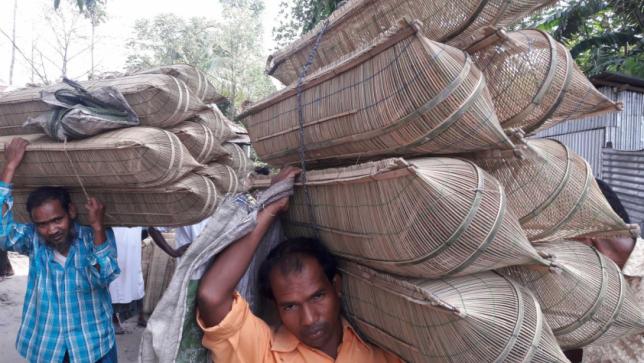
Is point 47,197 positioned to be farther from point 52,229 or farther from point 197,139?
point 197,139

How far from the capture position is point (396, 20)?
1.67 meters

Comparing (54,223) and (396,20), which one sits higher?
(396,20)

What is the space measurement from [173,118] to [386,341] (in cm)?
163

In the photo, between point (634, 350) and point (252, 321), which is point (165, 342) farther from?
point (634, 350)

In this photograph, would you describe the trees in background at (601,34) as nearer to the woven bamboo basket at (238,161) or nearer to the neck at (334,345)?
the woven bamboo basket at (238,161)

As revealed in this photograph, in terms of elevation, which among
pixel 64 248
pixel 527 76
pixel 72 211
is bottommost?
pixel 64 248

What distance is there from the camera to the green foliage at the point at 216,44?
2130 centimetres

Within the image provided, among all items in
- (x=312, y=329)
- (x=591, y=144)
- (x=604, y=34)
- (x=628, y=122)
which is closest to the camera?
(x=312, y=329)

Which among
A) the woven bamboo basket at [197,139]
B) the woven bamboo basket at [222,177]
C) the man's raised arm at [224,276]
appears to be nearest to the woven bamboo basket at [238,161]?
the woven bamboo basket at [222,177]

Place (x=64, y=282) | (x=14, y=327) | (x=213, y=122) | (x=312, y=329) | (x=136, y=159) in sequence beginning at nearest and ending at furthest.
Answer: (x=312, y=329) → (x=136, y=159) → (x=64, y=282) → (x=213, y=122) → (x=14, y=327)

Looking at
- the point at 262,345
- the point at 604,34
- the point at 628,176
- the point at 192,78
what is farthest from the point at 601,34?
the point at 262,345

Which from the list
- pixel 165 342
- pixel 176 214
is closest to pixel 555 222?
pixel 165 342

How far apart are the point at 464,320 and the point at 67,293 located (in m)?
2.38

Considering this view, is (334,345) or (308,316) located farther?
(334,345)
